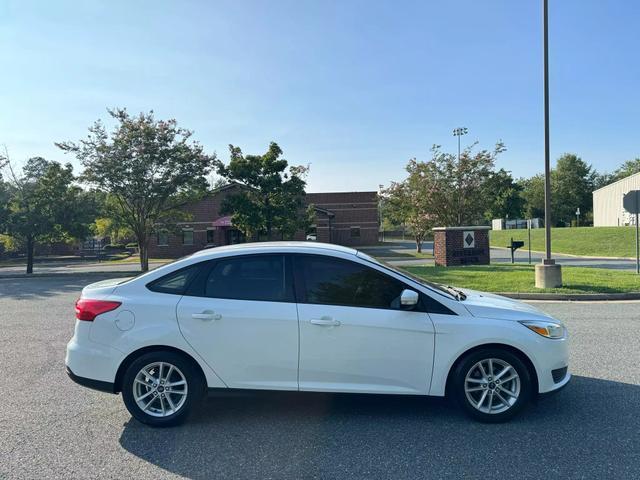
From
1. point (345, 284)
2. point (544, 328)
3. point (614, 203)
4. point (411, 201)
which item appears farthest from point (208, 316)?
point (614, 203)

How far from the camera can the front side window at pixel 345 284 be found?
4.16 metres

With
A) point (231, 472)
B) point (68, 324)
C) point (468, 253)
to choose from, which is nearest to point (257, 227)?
point (468, 253)

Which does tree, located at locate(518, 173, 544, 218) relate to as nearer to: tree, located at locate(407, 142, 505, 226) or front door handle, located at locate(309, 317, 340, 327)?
tree, located at locate(407, 142, 505, 226)

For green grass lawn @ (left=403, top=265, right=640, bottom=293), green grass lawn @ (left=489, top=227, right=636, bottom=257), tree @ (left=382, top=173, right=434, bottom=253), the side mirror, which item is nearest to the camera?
the side mirror

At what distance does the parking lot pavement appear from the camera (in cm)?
338

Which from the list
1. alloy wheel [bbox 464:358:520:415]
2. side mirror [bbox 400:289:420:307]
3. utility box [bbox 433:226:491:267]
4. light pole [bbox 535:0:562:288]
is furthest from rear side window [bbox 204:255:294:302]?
utility box [bbox 433:226:491:267]

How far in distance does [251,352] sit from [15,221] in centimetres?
2257

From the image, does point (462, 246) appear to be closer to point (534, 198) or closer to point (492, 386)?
point (492, 386)

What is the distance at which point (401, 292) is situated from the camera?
4.17 m

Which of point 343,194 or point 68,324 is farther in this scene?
point 343,194

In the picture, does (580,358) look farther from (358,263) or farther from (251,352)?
(251,352)

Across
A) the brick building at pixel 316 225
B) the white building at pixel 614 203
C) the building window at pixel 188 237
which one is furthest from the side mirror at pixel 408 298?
the white building at pixel 614 203

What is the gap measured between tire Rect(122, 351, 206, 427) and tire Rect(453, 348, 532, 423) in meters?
2.23

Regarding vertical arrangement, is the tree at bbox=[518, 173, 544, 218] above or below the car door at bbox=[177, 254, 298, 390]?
above
